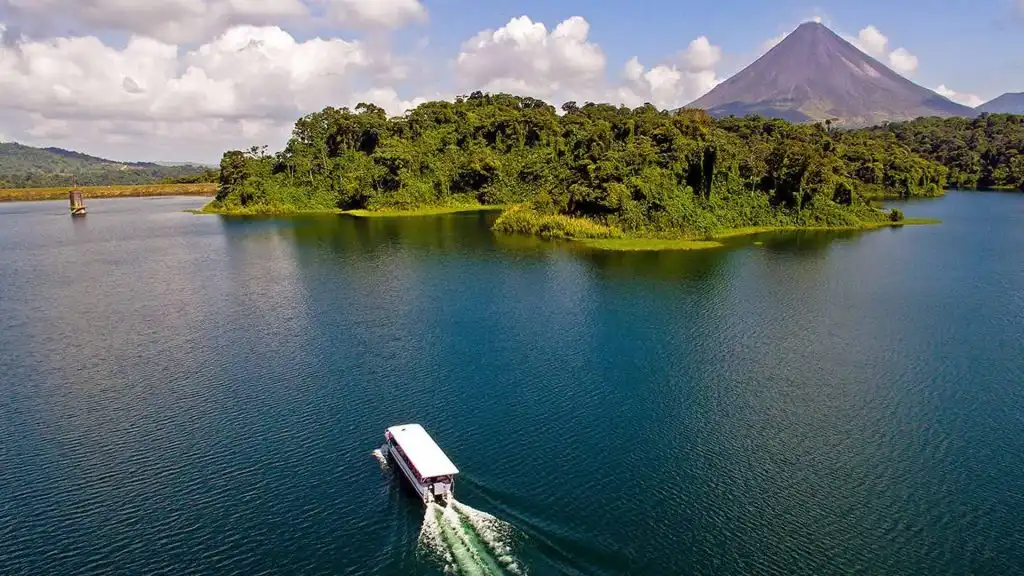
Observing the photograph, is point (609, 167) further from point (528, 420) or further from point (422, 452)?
point (422, 452)

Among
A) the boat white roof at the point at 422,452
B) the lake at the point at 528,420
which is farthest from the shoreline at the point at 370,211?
the boat white roof at the point at 422,452

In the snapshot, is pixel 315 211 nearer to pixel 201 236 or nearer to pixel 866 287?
pixel 201 236

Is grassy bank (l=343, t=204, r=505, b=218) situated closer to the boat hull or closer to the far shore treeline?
the far shore treeline

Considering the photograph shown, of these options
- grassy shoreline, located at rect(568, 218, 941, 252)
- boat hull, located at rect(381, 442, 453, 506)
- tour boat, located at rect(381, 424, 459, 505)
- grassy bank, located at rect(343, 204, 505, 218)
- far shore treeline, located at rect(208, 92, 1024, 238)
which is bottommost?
boat hull, located at rect(381, 442, 453, 506)

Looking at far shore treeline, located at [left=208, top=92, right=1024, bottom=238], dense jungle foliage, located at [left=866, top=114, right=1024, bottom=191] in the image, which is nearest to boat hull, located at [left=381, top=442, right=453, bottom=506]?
far shore treeline, located at [left=208, top=92, right=1024, bottom=238]

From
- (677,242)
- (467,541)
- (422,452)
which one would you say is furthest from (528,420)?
(677,242)

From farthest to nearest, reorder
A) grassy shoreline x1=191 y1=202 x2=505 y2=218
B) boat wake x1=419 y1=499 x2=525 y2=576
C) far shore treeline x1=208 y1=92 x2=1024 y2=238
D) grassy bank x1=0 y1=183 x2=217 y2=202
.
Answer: grassy bank x1=0 y1=183 x2=217 y2=202
grassy shoreline x1=191 y1=202 x2=505 y2=218
far shore treeline x1=208 y1=92 x2=1024 y2=238
boat wake x1=419 y1=499 x2=525 y2=576
